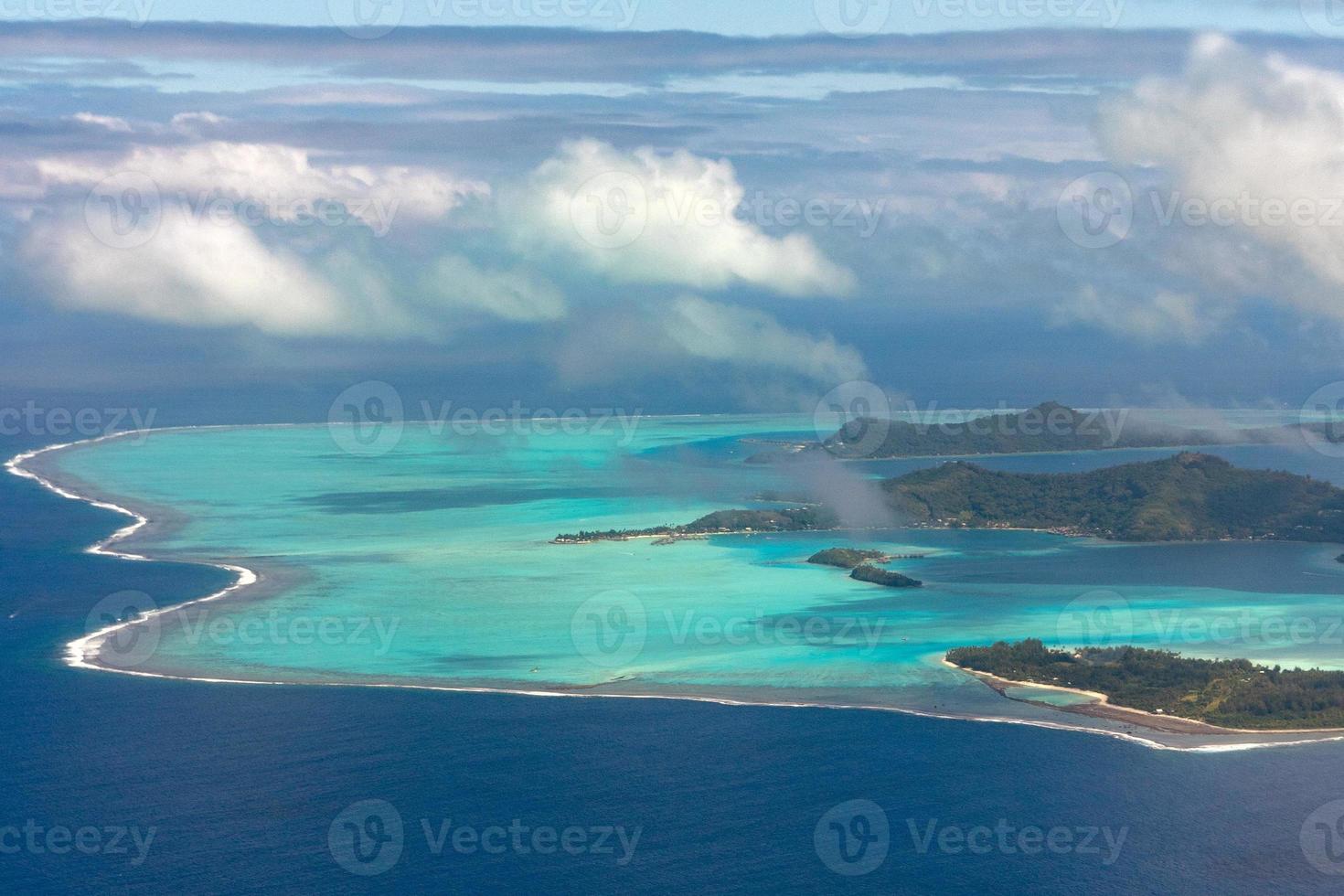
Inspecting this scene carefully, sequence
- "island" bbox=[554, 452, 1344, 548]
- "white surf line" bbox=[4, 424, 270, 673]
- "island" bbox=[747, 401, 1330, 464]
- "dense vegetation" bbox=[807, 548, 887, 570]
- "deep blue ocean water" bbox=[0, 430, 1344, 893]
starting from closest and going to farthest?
1. "deep blue ocean water" bbox=[0, 430, 1344, 893]
2. "white surf line" bbox=[4, 424, 270, 673]
3. "dense vegetation" bbox=[807, 548, 887, 570]
4. "island" bbox=[554, 452, 1344, 548]
5. "island" bbox=[747, 401, 1330, 464]

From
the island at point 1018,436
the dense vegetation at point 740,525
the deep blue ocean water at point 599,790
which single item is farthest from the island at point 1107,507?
the deep blue ocean water at point 599,790

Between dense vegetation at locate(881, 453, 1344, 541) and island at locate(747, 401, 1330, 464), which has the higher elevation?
island at locate(747, 401, 1330, 464)

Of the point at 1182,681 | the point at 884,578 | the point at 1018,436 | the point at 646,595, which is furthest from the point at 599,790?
the point at 1018,436

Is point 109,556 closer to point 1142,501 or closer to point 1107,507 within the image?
point 1107,507

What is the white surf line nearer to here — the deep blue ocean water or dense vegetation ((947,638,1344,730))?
the deep blue ocean water

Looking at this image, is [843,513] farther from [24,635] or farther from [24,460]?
[24,460]

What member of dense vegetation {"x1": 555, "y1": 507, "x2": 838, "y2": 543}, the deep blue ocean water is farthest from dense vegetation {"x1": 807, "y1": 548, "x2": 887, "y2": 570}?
the deep blue ocean water
